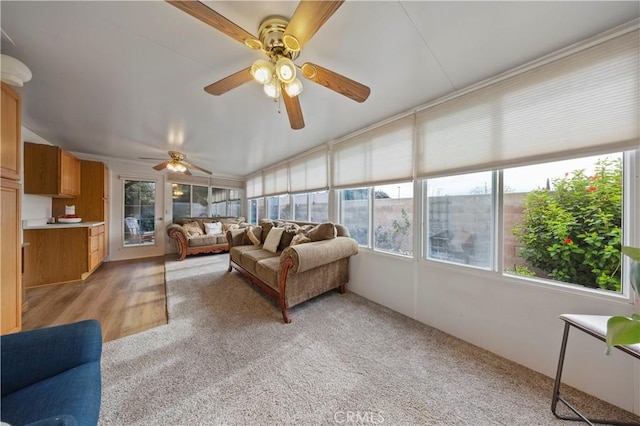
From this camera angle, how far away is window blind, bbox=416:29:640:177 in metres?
1.25

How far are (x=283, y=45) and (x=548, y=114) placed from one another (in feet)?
6.14

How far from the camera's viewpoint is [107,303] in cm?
251

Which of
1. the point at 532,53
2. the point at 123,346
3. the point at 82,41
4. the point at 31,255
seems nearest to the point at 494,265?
the point at 532,53

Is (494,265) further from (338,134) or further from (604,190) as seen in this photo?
(338,134)

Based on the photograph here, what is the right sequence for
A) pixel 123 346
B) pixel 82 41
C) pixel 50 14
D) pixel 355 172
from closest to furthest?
pixel 50 14
pixel 82 41
pixel 123 346
pixel 355 172

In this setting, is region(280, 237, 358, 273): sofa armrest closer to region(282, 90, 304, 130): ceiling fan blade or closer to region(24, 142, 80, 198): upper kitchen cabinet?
region(282, 90, 304, 130): ceiling fan blade

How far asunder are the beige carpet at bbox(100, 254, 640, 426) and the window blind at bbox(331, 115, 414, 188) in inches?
64.3

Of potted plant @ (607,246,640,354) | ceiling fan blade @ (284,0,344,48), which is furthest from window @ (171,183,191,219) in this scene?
potted plant @ (607,246,640,354)

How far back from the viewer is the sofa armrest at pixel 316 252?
83.5 inches

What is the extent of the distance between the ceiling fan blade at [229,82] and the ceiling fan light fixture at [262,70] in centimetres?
11

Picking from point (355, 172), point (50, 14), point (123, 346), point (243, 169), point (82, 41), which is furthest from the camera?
point (243, 169)

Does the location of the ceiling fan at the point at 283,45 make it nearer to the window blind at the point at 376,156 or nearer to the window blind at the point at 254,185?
the window blind at the point at 376,156

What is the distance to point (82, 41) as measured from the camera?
1364 millimetres

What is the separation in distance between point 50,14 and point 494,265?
3.45 metres
